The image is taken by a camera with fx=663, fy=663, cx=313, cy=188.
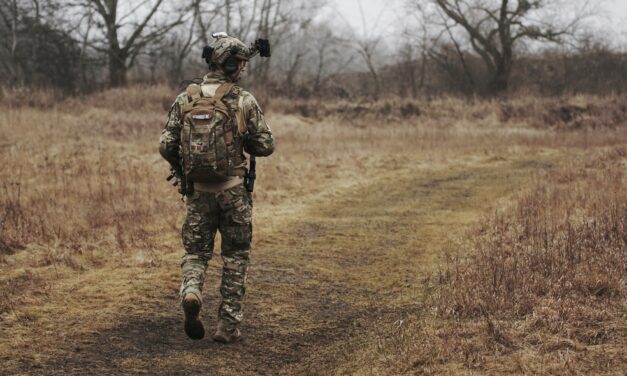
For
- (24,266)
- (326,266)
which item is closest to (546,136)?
(326,266)

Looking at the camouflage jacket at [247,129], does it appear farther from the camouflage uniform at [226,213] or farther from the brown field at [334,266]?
the brown field at [334,266]

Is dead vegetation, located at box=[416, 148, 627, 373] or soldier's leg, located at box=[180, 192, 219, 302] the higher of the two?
soldier's leg, located at box=[180, 192, 219, 302]

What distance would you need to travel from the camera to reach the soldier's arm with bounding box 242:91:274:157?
178 inches

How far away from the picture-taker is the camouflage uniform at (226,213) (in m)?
4.49

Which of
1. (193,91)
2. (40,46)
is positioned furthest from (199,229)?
(40,46)

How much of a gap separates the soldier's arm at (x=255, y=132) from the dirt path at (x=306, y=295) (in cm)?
135

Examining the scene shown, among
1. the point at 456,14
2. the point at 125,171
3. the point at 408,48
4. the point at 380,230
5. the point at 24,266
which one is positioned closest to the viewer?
the point at 24,266

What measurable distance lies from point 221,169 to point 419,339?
1683 millimetres

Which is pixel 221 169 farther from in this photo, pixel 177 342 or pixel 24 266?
pixel 24 266

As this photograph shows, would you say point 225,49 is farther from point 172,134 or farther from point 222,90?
point 172,134

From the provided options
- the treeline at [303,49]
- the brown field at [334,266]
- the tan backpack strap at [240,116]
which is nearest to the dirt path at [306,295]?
the brown field at [334,266]

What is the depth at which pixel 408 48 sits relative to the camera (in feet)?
112

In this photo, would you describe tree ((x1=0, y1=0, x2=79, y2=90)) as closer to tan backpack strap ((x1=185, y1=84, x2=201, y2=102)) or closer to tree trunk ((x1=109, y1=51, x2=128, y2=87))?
tree trunk ((x1=109, y1=51, x2=128, y2=87))

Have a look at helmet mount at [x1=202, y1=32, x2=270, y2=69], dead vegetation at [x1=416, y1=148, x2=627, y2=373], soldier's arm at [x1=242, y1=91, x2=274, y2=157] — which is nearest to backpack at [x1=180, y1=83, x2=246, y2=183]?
soldier's arm at [x1=242, y1=91, x2=274, y2=157]
